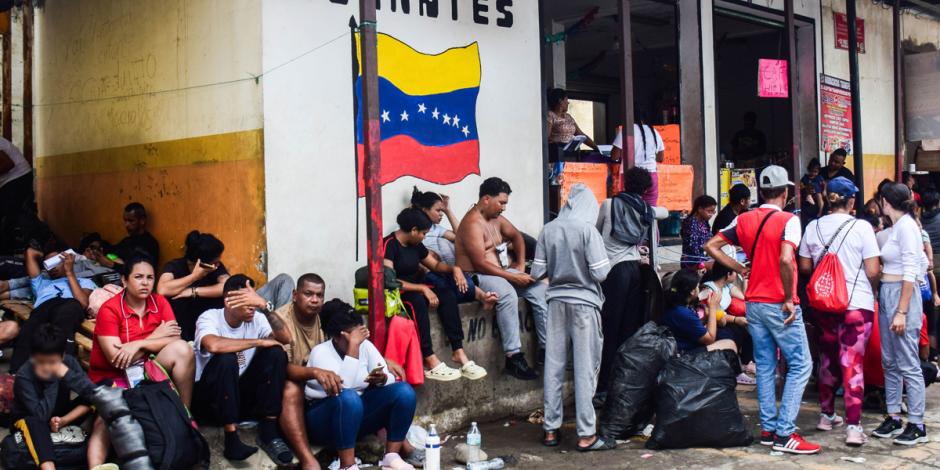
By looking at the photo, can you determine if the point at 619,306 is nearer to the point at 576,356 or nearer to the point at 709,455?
the point at 576,356

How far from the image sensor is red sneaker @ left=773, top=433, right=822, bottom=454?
6441 millimetres

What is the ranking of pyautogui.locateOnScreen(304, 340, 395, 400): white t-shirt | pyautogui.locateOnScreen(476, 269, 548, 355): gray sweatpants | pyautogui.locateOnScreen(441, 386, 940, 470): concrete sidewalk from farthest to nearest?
pyautogui.locateOnScreen(476, 269, 548, 355): gray sweatpants < pyautogui.locateOnScreen(441, 386, 940, 470): concrete sidewalk < pyautogui.locateOnScreen(304, 340, 395, 400): white t-shirt

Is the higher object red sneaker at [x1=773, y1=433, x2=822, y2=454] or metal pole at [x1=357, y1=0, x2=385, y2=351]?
metal pole at [x1=357, y1=0, x2=385, y2=351]

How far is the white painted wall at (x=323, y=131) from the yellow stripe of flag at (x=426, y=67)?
9 cm

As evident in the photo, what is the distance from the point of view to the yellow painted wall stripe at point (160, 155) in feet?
23.8

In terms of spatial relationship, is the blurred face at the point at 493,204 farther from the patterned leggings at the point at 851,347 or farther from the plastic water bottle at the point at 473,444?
the patterned leggings at the point at 851,347

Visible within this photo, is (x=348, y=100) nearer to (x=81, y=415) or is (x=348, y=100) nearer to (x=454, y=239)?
(x=454, y=239)

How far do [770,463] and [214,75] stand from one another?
198 inches

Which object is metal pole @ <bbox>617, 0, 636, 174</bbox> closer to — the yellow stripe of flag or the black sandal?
the yellow stripe of flag

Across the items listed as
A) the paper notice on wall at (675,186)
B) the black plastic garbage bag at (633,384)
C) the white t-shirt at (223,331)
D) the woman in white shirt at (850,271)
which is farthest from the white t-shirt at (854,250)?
the white t-shirt at (223,331)

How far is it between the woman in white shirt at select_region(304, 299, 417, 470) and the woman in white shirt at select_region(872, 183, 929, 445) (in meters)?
3.47

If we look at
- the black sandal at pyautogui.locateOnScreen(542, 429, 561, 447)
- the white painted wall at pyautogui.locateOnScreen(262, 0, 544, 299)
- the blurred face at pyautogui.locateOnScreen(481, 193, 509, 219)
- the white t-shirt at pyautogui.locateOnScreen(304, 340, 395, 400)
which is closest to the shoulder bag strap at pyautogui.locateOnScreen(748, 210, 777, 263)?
the black sandal at pyautogui.locateOnScreen(542, 429, 561, 447)

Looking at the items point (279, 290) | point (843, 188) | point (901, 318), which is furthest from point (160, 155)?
point (901, 318)

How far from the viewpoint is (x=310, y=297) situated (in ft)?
20.8
